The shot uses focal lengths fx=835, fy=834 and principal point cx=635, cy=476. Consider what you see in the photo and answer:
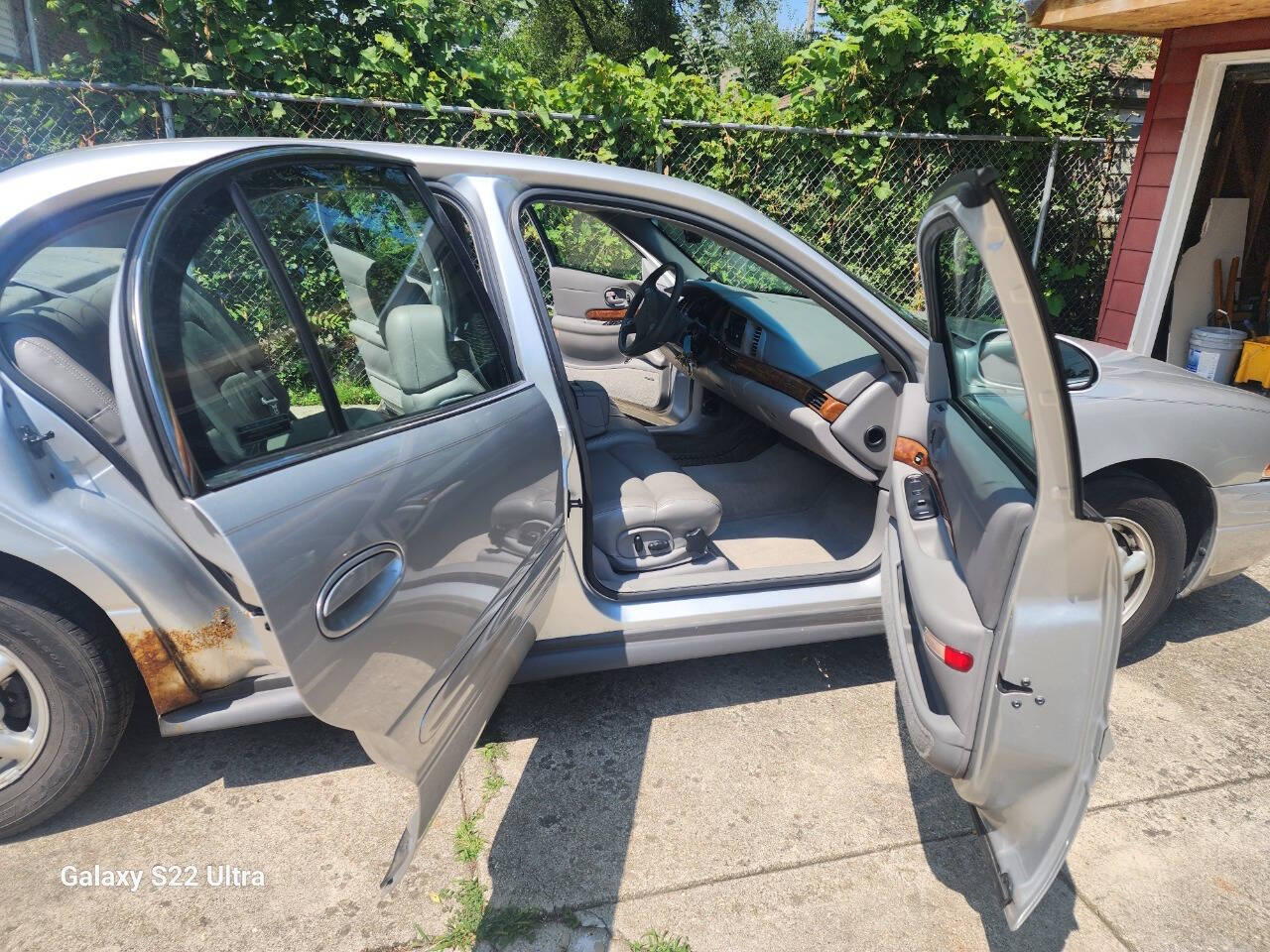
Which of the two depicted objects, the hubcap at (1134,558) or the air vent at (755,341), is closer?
the hubcap at (1134,558)

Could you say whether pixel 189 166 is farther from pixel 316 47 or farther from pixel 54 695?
pixel 316 47

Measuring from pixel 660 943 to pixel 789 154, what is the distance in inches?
234

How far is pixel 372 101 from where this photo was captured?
5309 mm

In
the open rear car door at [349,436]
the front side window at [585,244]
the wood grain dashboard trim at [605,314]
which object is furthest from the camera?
the wood grain dashboard trim at [605,314]

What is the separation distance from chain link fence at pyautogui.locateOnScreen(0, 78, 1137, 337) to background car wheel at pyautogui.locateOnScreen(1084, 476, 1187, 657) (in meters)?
4.30

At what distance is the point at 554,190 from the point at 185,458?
1.46 meters

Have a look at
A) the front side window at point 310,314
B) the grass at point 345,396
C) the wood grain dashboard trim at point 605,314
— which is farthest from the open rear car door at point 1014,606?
the wood grain dashboard trim at point 605,314

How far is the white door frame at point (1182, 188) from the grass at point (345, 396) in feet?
17.7

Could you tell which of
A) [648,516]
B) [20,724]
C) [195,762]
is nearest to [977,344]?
[648,516]

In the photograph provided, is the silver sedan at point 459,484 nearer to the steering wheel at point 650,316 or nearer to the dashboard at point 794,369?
the dashboard at point 794,369

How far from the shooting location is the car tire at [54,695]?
80.2 inches

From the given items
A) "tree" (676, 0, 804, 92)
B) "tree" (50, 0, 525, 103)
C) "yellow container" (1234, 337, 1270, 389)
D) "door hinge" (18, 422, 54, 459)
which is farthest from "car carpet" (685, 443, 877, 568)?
"tree" (676, 0, 804, 92)

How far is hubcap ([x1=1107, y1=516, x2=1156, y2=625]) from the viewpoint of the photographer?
2875mm

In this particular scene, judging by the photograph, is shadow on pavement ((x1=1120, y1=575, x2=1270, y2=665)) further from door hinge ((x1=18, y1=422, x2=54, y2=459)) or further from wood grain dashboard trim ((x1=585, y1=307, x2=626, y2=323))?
door hinge ((x1=18, y1=422, x2=54, y2=459))
